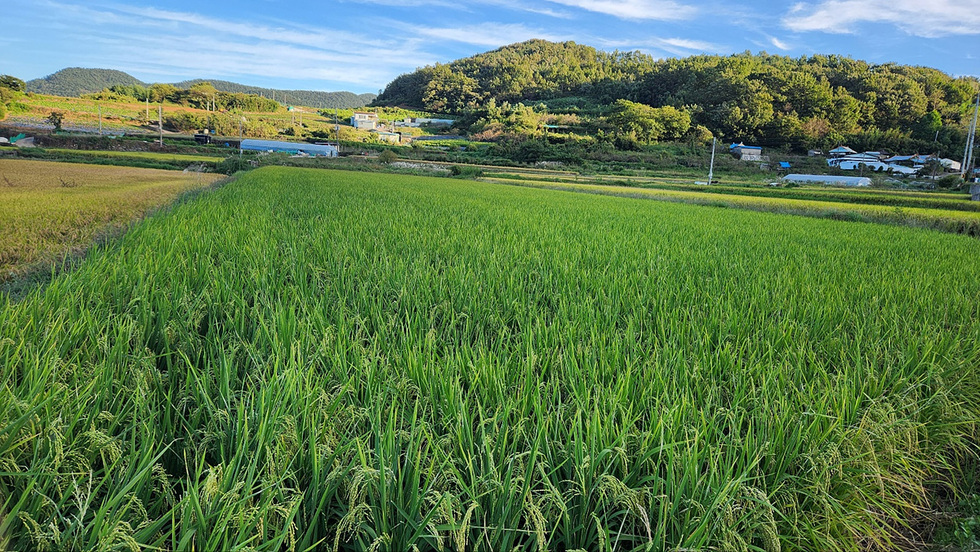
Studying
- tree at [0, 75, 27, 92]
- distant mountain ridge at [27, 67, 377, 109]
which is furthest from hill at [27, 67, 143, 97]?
tree at [0, 75, 27, 92]

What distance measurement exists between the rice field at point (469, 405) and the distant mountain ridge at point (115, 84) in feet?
343

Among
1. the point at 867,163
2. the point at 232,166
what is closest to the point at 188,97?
the point at 232,166

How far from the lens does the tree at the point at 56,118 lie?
46306mm

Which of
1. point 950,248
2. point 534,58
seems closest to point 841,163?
point 950,248

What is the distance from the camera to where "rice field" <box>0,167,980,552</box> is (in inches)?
41.8

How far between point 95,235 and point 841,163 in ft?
189

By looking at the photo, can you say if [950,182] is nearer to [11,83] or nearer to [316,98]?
[11,83]

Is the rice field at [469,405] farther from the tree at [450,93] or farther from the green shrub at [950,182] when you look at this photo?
the tree at [450,93]

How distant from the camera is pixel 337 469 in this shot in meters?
1.07

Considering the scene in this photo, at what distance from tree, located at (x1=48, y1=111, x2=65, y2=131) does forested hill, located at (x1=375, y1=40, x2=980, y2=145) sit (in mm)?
53048

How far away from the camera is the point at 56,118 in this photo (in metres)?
47.6

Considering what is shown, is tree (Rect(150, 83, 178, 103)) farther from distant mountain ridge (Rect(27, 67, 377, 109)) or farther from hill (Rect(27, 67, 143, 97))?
hill (Rect(27, 67, 143, 97))

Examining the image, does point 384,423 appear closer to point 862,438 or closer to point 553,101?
point 862,438

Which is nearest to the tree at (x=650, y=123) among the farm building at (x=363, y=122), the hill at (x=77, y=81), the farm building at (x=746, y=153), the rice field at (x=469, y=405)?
the farm building at (x=746, y=153)
